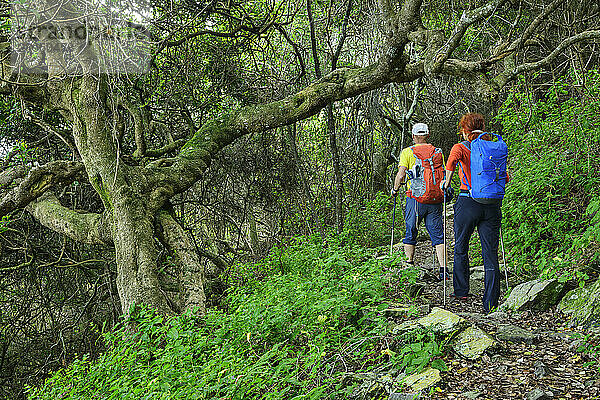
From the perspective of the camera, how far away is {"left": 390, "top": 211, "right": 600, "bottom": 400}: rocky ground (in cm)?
333

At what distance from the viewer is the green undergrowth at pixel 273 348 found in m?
3.73

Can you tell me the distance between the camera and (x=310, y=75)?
1076cm

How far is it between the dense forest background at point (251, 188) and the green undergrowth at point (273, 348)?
30 mm

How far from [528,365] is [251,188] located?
767 centimetres

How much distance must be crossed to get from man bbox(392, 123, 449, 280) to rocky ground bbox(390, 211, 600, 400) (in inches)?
61.6

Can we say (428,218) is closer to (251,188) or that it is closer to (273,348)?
(273,348)

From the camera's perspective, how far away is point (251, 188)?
10.7 m

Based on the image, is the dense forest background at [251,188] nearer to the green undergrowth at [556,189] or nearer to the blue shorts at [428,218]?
the green undergrowth at [556,189]

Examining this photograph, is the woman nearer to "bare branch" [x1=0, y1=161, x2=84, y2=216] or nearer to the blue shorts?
the blue shorts

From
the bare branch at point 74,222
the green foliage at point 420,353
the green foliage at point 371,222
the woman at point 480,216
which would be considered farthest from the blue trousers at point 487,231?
the bare branch at point 74,222

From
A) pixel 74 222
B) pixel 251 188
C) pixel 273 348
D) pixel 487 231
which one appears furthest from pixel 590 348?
pixel 251 188

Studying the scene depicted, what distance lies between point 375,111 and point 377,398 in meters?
7.58

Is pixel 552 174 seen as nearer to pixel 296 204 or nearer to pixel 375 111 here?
pixel 375 111

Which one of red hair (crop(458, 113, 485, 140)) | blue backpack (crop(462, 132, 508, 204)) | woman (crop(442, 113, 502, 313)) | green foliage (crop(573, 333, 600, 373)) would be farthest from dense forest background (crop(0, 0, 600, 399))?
green foliage (crop(573, 333, 600, 373))
